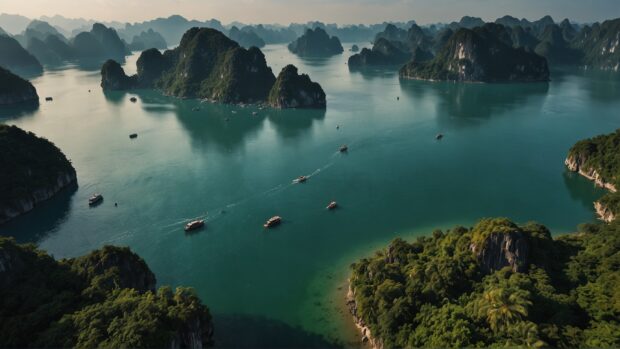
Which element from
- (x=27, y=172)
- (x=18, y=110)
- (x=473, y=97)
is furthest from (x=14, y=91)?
(x=473, y=97)

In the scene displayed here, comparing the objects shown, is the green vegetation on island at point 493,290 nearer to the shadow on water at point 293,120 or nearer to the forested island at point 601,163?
the forested island at point 601,163

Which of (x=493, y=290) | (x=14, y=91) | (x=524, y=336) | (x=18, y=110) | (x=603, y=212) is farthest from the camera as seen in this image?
(x=14, y=91)

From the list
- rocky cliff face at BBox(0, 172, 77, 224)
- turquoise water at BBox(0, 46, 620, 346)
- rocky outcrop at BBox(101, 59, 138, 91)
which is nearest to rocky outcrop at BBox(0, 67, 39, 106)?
turquoise water at BBox(0, 46, 620, 346)

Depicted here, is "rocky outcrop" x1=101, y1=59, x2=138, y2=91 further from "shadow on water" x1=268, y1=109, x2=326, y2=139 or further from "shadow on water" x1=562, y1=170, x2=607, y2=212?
"shadow on water" x1=562, y1=170, x2=607, y2=212

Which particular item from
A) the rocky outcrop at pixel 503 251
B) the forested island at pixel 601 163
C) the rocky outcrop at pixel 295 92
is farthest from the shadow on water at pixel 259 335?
the rocky outcrop at pixel 295 92

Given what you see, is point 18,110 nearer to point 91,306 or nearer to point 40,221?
point 40,221

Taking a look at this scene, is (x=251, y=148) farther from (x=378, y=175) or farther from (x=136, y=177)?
(x=378, y=175)

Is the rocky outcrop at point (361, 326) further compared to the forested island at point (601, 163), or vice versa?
the forested island at point (601, 163)

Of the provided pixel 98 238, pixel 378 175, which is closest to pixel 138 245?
pixel 98 238
